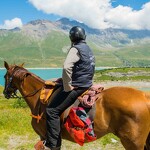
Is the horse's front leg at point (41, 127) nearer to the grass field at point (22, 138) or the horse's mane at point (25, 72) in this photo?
the horse's mane at point (25, 72)

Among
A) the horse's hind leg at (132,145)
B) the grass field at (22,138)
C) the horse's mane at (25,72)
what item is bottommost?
the grass field at (22,138)

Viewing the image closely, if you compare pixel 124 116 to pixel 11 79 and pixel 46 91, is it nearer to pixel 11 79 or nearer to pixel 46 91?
pixel 46 91

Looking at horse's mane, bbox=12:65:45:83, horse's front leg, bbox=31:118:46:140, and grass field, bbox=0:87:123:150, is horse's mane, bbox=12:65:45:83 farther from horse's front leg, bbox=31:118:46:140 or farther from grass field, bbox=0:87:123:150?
grass field, bbox=0:87:123:150

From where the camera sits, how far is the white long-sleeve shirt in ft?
30.5

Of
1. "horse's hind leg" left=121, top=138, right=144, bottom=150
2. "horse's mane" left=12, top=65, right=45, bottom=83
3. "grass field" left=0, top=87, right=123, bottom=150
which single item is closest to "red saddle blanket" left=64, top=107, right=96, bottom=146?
"horse's hind leg" left=121, top=138, right=144, bottom=150

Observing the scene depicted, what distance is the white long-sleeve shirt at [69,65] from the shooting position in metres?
9.30

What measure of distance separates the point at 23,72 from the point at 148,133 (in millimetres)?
5067

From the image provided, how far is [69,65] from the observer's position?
9.30m

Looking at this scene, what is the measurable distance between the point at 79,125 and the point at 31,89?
263cm

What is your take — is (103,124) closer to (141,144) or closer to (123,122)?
(123,122)

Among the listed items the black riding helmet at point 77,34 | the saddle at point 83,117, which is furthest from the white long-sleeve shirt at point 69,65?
the saddle at point 83,117

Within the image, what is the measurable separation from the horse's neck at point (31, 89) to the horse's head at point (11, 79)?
0.33 meters

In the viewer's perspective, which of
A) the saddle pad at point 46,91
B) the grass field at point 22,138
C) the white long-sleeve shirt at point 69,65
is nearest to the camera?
the white long-sleeve shirt at point 69,65

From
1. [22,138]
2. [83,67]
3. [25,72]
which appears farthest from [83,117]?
[22,138]
